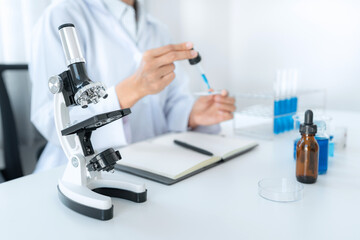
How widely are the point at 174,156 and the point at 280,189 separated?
0.29 metres

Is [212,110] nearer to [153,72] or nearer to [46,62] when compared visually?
[153,72]

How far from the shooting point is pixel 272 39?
216 cm

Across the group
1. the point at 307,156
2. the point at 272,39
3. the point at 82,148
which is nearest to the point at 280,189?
the point at 307,156

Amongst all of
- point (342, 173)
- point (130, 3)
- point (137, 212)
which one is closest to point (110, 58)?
point (130, 3)

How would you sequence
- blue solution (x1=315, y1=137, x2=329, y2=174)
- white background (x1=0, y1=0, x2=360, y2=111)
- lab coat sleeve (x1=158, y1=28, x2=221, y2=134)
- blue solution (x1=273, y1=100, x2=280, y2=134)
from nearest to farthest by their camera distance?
1. blue solution (x1=315, y1=137, x2=329, y2=174)
2. blue solution (x1=273, y1=100, x2=280, y2=134)
3. lab coat sleeve (x1=158, y1=28, x2=221, y2=134)
4. white background (x1=0, y1=0, x2=360, y2=111)

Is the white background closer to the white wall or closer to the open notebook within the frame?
the white wall

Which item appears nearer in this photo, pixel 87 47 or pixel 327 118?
pixel 327 118

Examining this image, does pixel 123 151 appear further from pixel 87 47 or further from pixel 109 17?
pixel 109 17

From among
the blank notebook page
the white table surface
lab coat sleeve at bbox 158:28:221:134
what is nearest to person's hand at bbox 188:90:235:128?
lab coat sleeve at bbox 158:28:221:134

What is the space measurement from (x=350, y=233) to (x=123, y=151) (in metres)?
0.60

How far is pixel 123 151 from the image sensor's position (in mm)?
910

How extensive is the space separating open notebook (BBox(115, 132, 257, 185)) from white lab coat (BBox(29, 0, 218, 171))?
0.23 feet

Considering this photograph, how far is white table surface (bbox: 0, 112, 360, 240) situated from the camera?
51 centimetres

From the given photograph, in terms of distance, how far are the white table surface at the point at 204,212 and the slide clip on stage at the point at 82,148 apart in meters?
0.02
